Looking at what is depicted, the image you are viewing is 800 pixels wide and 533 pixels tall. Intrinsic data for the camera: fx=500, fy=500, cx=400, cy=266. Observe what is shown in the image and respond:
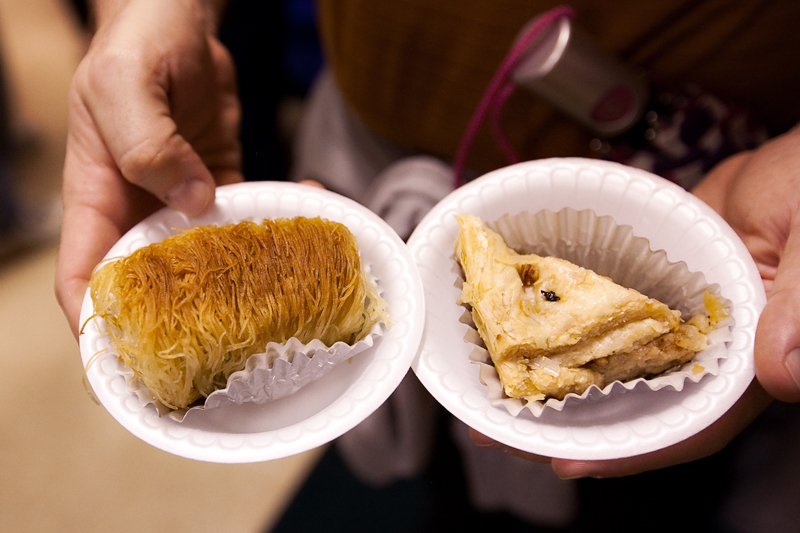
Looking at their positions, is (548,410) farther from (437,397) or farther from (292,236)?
(292,236)

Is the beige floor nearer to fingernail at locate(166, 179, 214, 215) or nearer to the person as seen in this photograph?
the person

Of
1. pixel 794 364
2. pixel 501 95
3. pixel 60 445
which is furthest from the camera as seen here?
pixel 60 445

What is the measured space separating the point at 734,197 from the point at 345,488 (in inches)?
51.8

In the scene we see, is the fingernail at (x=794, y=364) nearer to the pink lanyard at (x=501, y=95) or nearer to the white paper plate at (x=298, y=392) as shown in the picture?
the white paper plate at (x=298, y=392)

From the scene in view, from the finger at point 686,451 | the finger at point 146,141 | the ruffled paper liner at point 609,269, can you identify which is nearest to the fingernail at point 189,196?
the finger at point 146,141

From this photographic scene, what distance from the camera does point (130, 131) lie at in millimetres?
1014

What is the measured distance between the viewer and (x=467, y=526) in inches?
59.2

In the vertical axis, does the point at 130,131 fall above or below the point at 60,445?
above

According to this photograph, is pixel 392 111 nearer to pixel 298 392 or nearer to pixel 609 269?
pixel 609 269

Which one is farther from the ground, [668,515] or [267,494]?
[668,515]

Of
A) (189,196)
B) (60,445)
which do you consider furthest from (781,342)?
(60,445)

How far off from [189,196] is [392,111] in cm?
84

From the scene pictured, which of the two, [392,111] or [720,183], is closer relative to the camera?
[720,183]

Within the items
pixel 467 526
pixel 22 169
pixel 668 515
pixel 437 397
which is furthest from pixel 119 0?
pixel 668 515
